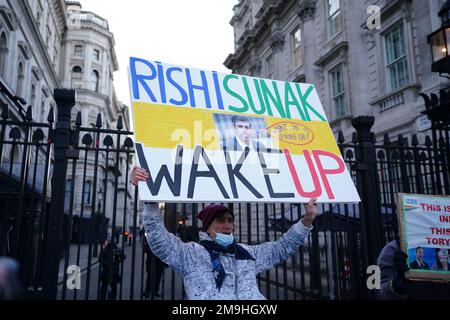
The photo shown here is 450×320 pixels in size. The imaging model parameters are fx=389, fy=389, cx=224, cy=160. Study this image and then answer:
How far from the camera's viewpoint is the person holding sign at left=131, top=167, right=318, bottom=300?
8.66ft

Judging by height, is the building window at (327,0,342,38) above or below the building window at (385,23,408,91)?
above

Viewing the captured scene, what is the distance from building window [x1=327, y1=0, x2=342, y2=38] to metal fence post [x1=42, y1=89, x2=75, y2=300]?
1656 centimetres

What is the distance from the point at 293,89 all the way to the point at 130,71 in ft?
5.54

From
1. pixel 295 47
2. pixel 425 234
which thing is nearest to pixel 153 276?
pixel 425 234

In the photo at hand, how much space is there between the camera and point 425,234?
4457mm

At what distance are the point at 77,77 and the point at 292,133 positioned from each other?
50561mm

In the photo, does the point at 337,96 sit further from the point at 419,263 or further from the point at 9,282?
the point at 9,282

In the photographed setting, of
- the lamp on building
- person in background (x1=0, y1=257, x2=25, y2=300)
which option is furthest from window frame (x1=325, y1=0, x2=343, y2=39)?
person in background (x1=0, y1=257, x2=25, y2=300)

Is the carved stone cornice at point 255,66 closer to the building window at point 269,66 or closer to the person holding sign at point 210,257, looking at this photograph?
the building window at point 269,66

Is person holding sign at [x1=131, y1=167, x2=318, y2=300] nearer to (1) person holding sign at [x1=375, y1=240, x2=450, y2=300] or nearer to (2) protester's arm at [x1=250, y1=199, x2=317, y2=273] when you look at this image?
(2) protester's arm at [x1=250, y1=199, x2=317, y2=273]

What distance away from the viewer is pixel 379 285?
13.6ft

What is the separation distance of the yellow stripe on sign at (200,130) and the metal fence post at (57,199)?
1.17 meters

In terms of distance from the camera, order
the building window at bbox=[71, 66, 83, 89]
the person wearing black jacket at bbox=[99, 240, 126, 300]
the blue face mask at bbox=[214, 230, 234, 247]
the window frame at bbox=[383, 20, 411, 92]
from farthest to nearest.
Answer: the building window at bbox=[71, 66, 83, 89]
the window frame at bbox=[383, 20, 411, 92]
the person wearing black jacket at bbox=[99, 240, 126, 300]
the blue face mask at bbox=[214, 230, 234, 247]

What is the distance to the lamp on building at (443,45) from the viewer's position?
5957mm
